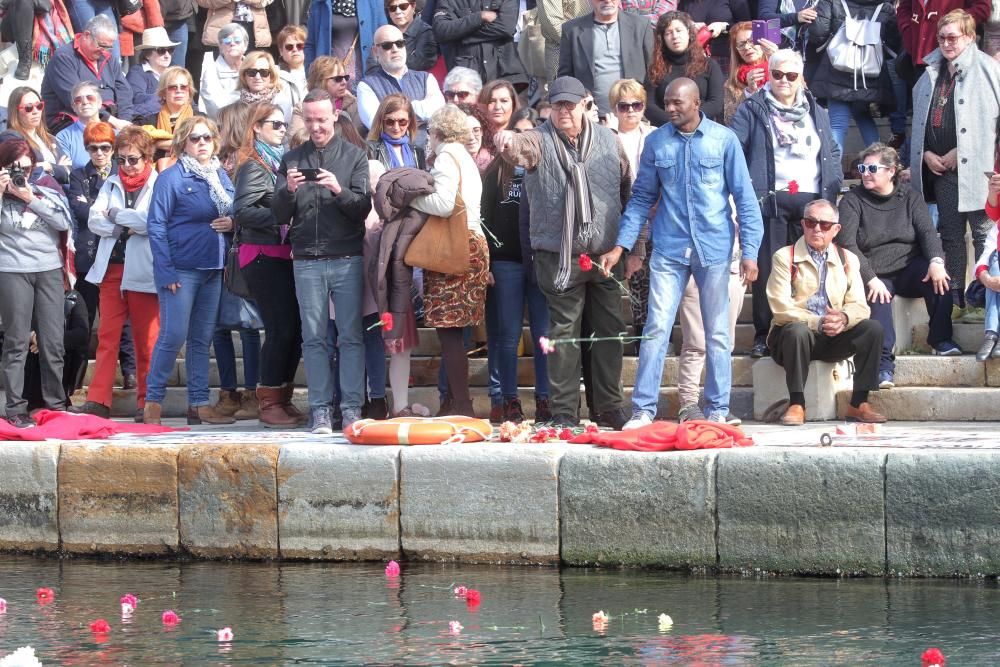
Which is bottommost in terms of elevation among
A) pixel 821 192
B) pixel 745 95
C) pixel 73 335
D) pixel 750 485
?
Answer: pixel 750 485

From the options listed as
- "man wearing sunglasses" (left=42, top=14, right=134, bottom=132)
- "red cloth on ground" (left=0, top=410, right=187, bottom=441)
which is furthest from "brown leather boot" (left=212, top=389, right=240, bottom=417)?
"man wearing sunglasses" (left=42, top=14, right=134, bottom=132)

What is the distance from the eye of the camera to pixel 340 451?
8.56m

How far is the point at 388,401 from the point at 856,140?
4.81m

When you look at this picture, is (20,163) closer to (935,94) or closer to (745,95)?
(745,95)

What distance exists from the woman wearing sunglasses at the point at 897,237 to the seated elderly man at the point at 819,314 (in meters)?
0.46

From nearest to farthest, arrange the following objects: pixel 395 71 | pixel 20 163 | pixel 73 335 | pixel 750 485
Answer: pixel 750 485 → pixel 20 163 → pixel 73 335 → pixel 395 71

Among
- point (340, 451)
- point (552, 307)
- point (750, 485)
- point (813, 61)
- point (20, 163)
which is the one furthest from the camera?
point (813, 61)

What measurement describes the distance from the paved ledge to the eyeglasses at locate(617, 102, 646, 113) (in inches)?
80.4

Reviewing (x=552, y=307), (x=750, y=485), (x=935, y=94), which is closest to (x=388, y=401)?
(x=552, y=307)

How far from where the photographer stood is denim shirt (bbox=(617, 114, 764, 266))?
30.2 ft

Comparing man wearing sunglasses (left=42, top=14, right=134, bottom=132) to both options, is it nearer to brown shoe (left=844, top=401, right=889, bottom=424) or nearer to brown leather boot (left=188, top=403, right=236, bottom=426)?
brown leather boot (left=188, top=403, right=236, bottom=426)

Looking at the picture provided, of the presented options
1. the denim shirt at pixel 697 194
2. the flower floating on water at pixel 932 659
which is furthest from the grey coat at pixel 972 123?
the flower floating on water at pixel 932 659

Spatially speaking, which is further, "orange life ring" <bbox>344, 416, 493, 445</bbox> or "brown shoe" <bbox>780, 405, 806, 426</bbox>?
"brown shoe" <bbox>780, 405, 806, 426</bbox>

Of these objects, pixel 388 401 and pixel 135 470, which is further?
pixel 388 401
